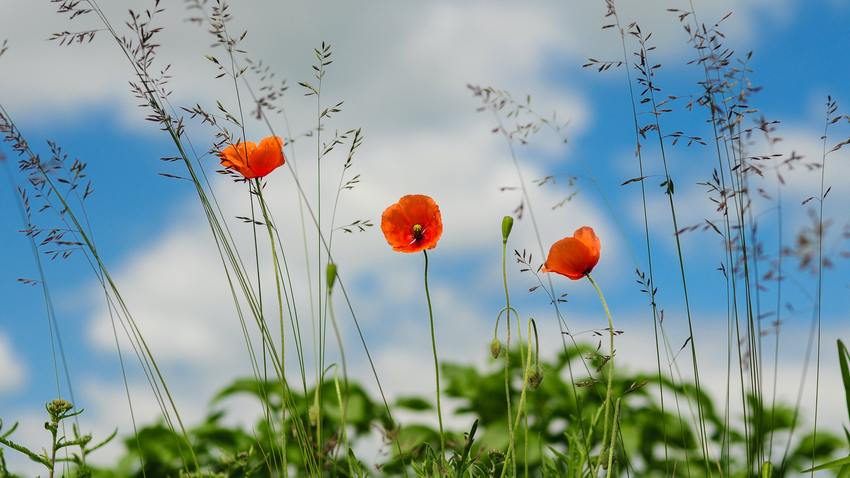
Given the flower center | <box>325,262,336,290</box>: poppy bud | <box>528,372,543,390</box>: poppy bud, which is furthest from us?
the flower center

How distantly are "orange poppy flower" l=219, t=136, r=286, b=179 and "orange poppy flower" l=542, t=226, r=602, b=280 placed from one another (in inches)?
22.8

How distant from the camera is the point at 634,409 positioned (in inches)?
125

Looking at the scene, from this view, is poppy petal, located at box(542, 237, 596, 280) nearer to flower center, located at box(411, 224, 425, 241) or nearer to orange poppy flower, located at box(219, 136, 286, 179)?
flower center, located at box(411, 224, 425, 241)

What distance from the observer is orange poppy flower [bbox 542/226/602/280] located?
1.61 m

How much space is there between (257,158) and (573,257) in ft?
2.16

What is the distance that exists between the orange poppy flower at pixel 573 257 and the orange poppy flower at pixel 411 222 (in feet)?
0.75

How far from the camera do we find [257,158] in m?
1.70

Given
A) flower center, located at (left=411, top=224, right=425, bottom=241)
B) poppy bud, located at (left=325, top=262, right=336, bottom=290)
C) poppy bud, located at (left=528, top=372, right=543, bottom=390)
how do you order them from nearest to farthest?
poppy bud, located at (left=325, top=262, right=336, bottom=290)
poppy bud, located at (left=528, top=372, right=543, bottom=390)
flower center, located at (left=411, top=224, right=425, bottom=241)

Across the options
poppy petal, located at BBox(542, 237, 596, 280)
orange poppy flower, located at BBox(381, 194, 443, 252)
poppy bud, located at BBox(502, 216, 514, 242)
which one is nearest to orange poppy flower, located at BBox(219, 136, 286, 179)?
orange poppy flower, located at BBox(381, 194, 443, 252)

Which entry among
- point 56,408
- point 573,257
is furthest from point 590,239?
point 56,408

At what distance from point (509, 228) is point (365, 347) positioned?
0.40 m

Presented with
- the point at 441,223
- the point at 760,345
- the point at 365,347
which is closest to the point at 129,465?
the point at 365,347

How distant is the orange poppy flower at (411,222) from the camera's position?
1656 mm

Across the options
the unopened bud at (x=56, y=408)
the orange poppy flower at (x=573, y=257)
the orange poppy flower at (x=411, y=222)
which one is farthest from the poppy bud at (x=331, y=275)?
the unopened bud at (x=56, y=408)
